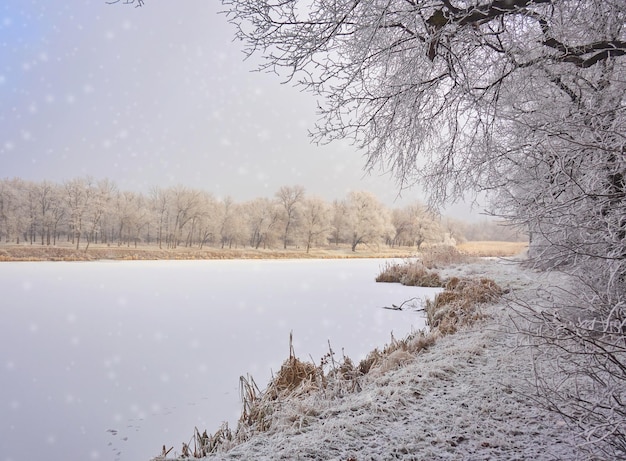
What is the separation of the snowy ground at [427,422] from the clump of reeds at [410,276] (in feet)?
37.4

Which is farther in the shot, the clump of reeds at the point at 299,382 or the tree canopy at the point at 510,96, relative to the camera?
the clump of reeds at the point at 299,382

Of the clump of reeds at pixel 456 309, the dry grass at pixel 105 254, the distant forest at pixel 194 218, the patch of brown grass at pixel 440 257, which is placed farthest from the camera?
the distant forest at pixel 194 218

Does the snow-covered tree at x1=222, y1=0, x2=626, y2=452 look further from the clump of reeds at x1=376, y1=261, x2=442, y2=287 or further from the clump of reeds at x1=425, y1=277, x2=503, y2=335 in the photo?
the clump of reeds at x1=376, y1=261, x2=442, y2=287

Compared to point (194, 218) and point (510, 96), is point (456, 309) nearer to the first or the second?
point (510, 96)

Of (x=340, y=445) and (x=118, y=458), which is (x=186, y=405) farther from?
(x=340, y=445)

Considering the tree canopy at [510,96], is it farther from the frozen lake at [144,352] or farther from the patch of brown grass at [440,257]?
the patch of brown grass at [440,257]

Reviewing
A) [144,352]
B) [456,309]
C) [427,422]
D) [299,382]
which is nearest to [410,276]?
[456,309]

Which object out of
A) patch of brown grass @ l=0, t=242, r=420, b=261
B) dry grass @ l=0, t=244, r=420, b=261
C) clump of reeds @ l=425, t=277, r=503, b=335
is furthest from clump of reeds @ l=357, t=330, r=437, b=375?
patch of brown grass @ l=0, t=242, r=420, b=261

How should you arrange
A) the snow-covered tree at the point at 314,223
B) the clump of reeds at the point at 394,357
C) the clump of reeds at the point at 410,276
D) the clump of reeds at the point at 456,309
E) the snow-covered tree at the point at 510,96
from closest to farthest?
1. the snow-covered tree at the point at 510,96
2. the clump of reeds at the point at 394,357
3. the clump of reeds at the point at 456,309
4. the clump of reeds at the point at 410,276
5. the snow-covered tree at the point at 314,223

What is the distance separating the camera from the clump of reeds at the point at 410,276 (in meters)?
15.8

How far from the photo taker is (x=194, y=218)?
48688 mm

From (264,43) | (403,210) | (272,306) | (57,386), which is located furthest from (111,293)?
(403,210)

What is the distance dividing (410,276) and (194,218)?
37.5m

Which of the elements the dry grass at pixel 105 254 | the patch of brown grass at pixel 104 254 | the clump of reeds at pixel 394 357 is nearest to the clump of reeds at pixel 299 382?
the clump of reeds at pixel 394 357
